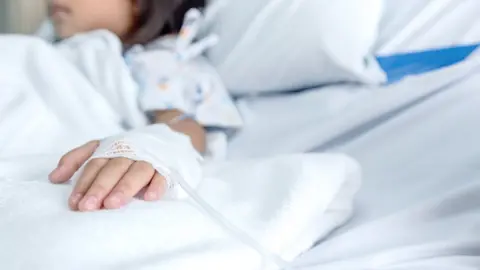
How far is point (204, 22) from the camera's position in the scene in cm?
114

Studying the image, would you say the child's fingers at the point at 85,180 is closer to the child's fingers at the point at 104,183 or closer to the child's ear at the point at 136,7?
the child's fingers at the point at 104,183

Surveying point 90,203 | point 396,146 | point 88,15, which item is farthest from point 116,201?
point 88,15

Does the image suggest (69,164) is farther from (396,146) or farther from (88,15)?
(88,15)

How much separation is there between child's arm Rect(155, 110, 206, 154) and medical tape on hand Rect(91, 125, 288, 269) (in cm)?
24

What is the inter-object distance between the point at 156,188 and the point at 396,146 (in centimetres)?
35

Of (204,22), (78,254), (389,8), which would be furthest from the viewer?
(204,22)

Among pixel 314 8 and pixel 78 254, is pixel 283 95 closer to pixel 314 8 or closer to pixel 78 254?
pixel 314 8

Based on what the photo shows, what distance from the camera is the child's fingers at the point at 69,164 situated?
2.13 ft

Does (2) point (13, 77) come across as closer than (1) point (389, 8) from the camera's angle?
Yes

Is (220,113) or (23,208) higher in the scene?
(23,208)

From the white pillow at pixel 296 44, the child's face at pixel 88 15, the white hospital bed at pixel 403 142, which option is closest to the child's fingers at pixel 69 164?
the white hospital bed at pixel 403 142

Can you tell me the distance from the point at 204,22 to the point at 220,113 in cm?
21

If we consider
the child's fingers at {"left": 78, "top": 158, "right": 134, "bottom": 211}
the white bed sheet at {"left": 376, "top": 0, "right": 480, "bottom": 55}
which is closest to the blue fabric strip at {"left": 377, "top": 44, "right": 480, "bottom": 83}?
the white bed sheet at {"left": 376, "top": 0, "right": 480, "bottom": 55}

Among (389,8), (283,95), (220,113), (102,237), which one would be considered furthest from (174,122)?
(102,237)
